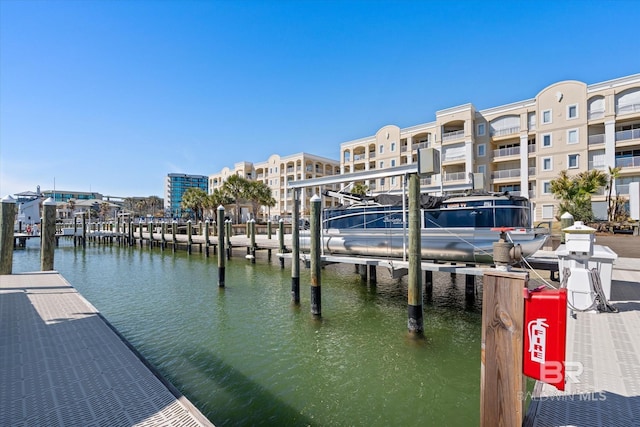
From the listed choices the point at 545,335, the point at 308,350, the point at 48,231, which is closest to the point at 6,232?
the point at 48,231

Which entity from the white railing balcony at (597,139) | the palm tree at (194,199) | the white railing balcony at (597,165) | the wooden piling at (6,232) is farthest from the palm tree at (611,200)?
the palm tree at (194,199)

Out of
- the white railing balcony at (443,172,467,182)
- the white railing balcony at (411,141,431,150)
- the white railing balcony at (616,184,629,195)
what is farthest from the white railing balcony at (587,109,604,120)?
the white railing balcony at (411,141,431,150)

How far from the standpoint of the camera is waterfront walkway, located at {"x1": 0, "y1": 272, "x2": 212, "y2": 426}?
3.12 metres

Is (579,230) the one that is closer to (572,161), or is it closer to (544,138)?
(572,161)

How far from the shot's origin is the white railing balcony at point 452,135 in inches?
1326

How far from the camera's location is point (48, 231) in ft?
35.4

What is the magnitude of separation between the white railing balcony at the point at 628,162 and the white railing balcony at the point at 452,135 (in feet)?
42.0

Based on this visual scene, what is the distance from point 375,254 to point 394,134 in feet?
104

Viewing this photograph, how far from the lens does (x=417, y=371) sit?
6.14m

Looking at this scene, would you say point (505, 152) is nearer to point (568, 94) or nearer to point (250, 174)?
point (568, 94)

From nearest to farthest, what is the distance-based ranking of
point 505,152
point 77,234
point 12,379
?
point 12,379, point 505,152, point 77,234

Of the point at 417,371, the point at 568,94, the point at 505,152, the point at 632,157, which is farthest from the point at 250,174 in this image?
Answer: the point at 417,371

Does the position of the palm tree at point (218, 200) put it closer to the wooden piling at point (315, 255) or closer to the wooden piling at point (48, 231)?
the wooden piling at point (48, 231)

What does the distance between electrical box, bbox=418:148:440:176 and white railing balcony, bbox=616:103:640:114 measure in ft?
99.7
